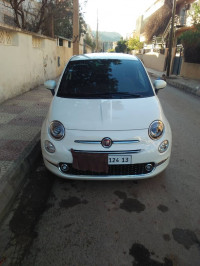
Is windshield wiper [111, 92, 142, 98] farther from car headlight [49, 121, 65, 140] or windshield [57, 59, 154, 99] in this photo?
car headlight [49, 121, 65, 140]

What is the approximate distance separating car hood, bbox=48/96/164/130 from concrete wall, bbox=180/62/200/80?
44.3 feet

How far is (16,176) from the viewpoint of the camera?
9.75 feet

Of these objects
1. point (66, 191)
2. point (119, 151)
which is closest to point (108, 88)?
point (119, 151)

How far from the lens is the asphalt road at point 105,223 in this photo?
1.96 metres

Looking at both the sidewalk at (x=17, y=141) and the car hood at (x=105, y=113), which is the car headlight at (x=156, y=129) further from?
the sidewalk at (x=17, y=141)

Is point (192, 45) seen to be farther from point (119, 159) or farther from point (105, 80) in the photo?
point (119, 159)

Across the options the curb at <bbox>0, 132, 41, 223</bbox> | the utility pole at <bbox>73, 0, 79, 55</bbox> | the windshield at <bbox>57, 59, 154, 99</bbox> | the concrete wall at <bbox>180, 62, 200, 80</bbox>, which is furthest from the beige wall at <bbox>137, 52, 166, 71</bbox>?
the curb at <bbox>0, 132, 41, 223</bbox>

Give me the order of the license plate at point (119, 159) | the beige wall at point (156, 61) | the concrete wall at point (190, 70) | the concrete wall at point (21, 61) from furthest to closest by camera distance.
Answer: the beige wall at point (156, 61)
the concrete wall at point (190, 70)
the concrete wall at point (21, 61)
the license plate at point (119, 159)

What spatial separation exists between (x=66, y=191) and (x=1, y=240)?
938 millimetres

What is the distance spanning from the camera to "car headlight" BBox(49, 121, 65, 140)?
2.66m

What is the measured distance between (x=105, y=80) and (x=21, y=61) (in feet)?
17.2

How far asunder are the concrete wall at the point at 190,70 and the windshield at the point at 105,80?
12749 mm

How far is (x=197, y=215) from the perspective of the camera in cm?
246

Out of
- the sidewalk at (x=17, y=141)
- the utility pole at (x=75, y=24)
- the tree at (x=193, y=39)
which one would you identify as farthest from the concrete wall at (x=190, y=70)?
the sidewalk at (x=17, y=141)
